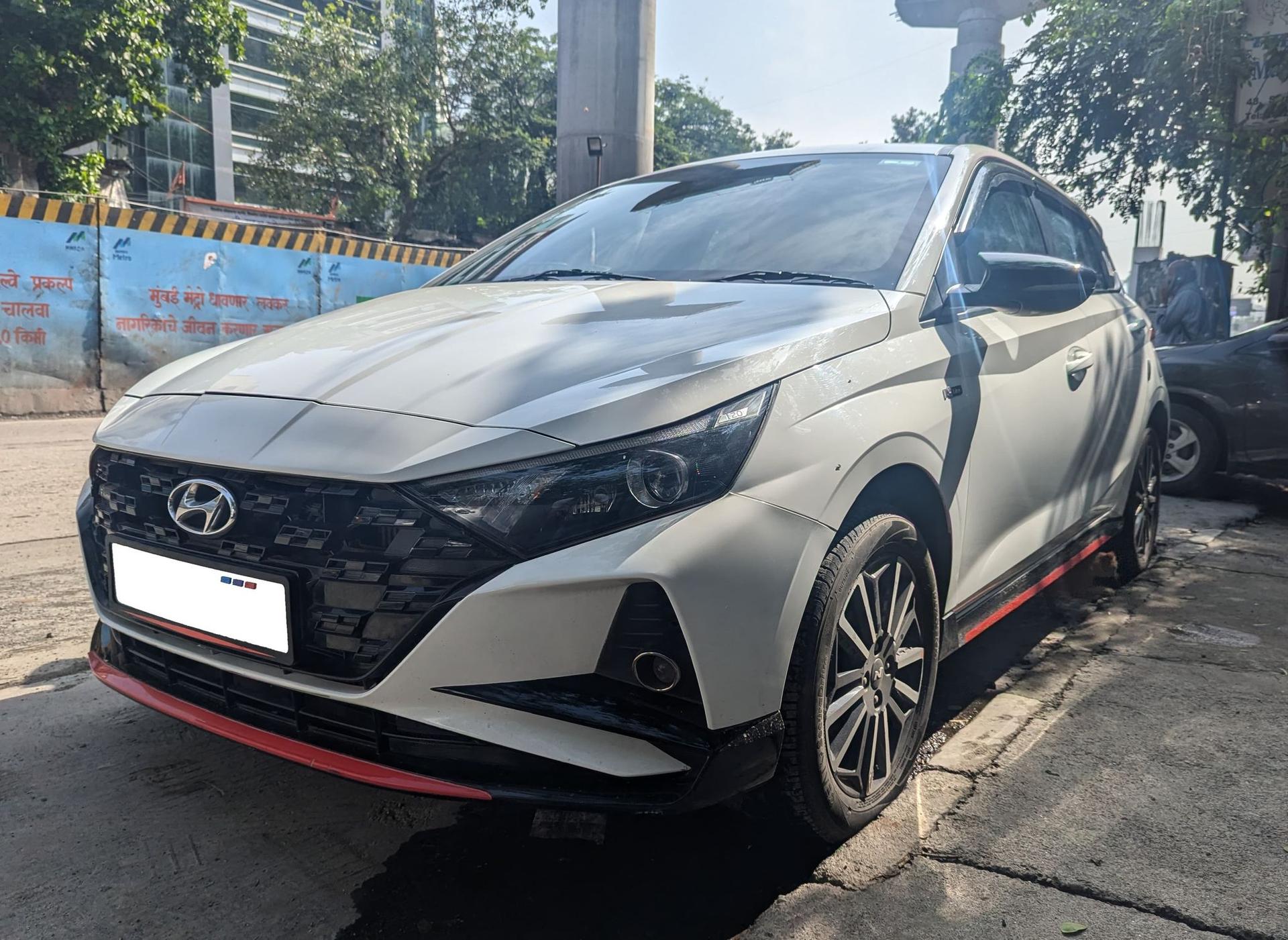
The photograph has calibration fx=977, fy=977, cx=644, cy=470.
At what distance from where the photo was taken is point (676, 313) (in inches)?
86.2

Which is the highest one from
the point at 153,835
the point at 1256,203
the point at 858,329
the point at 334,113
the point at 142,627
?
the point at 334,113

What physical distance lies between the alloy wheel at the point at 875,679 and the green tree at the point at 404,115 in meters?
24.4

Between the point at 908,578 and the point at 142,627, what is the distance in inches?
65.0

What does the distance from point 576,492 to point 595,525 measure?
65mm

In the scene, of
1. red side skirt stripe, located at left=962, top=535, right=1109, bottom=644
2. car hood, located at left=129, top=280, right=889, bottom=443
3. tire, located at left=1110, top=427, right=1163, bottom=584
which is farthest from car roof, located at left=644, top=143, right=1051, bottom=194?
tire, located at left=1110, top=427, right=1163, bottom=584

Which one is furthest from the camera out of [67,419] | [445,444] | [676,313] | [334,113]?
[334,113]

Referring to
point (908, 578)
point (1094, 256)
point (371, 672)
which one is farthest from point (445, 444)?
point (1094, 256)

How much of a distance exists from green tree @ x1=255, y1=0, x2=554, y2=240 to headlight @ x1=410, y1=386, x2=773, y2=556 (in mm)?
24556

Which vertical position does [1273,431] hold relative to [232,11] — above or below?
below

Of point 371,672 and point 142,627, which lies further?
→ point 142,627

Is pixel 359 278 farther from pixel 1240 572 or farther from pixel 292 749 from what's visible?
pixel 292 749

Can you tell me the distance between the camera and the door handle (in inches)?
124

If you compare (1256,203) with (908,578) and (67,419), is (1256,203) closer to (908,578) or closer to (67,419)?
(908,578)

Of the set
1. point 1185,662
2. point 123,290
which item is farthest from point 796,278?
point 123,290
